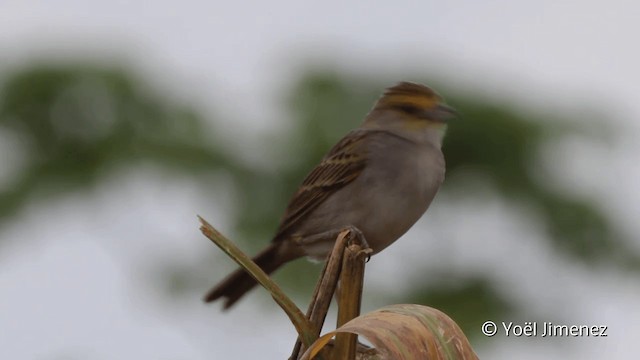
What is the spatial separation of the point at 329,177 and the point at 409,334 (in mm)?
3058

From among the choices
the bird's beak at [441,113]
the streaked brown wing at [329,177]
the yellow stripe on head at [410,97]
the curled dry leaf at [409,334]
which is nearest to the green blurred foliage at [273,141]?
the streaked brown wing at [329,177]

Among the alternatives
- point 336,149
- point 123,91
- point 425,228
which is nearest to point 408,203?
point 336,149

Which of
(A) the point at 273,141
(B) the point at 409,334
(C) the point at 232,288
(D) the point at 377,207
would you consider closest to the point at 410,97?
(D) the point at 377,207

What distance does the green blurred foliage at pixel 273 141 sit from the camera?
58.5 ft

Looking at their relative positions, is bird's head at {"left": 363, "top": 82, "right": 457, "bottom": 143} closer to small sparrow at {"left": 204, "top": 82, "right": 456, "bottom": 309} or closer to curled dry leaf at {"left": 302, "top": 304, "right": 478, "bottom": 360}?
small sparrow at {"left": 204, "top": 82, "right": 456, "bottom": 309}

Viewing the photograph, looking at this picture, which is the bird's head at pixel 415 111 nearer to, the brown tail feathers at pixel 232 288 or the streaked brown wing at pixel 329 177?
the streaked brown wing at pixel 329 177

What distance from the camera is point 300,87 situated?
18.0 metres

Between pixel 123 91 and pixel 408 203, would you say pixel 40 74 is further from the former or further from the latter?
pixel 408 203

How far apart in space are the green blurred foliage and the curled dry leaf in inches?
571

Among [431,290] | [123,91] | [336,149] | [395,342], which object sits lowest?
[431,290]

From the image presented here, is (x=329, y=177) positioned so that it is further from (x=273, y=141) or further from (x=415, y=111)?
(x=273, y=141)

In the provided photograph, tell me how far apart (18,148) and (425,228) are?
246 inches

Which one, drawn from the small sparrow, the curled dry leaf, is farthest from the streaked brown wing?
the curled dry leaf

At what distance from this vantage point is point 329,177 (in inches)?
217
